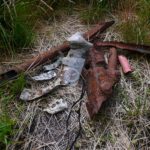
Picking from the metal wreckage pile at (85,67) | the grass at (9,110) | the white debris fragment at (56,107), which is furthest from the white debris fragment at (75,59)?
the grass at (9,110)

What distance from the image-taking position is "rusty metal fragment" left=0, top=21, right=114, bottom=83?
2.45 meters

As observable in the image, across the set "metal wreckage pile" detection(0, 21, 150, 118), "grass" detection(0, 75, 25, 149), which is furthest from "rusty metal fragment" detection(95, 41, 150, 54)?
"grass" detection(0, 75, 25, 149)

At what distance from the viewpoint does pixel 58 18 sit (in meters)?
2.88

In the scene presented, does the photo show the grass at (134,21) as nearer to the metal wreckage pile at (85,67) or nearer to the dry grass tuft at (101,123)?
the metal wreckage pile at (85,67)

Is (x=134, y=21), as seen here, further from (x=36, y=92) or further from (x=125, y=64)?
(x=36, y=92)

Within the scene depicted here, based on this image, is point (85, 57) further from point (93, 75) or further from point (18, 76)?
point (18, 76)

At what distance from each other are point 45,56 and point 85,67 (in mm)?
233

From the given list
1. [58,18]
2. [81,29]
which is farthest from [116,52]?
[58,18]

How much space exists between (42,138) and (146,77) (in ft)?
2.23

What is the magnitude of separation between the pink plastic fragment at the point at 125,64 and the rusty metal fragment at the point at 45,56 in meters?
0.24

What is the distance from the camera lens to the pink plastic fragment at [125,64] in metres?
2.48

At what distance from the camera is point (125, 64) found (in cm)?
250

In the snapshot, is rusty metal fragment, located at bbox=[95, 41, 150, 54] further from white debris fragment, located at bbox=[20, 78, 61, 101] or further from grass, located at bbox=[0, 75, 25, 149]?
grass, located at bbox=[0, 75, 25, 149]

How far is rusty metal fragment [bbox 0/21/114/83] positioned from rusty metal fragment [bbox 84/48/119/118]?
0.49ft
